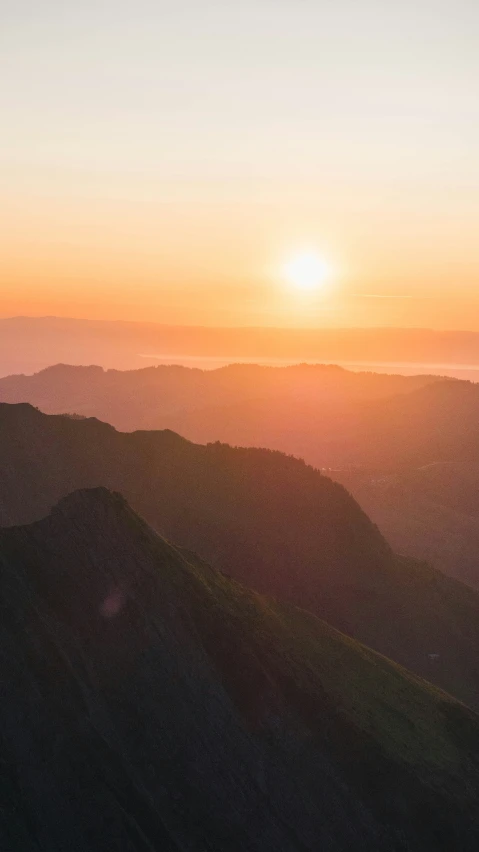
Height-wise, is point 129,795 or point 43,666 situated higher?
point 43,666

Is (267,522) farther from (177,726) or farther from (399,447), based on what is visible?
(399,447)

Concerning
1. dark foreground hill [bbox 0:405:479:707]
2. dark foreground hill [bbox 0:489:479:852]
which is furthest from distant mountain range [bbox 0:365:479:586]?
dark foreground hill [bbox 0:489:479:852]

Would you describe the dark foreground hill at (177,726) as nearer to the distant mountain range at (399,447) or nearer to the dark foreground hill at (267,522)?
the dark foreground hill at (267,522)

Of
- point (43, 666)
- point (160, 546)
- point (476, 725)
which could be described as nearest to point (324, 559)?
point (476, 725)

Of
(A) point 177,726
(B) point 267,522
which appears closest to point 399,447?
(B) point 267,522

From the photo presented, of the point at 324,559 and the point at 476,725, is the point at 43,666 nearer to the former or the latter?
the point at 476,725

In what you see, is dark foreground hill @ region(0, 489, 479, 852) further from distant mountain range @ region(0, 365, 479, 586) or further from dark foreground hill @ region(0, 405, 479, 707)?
distant mountain range @ region(0, 365, 479, 586)
